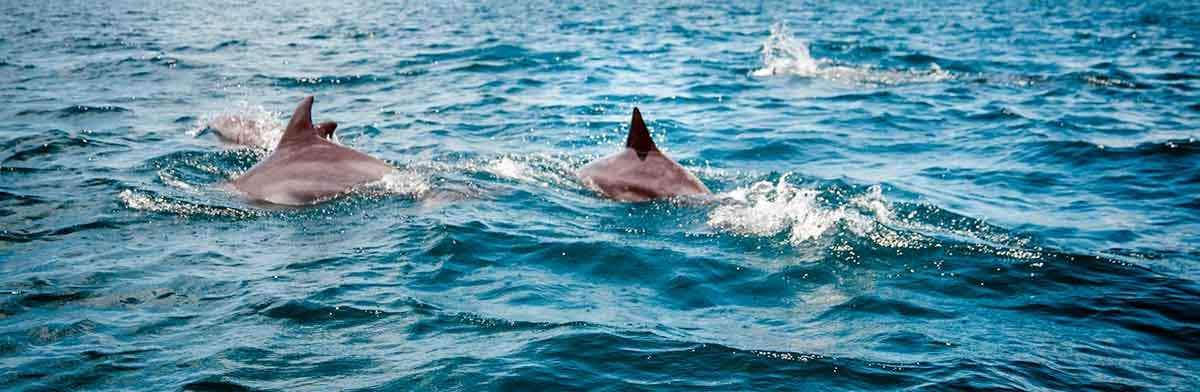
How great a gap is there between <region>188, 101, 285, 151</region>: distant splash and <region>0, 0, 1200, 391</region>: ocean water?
0.57 feet

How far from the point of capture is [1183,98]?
17234 mm

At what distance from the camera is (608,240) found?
27.6ft

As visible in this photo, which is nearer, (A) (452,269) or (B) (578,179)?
(A) (452,269)

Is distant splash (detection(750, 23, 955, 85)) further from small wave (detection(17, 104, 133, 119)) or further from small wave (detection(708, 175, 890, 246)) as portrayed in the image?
small wave (detection(17, 104, 133, 119))

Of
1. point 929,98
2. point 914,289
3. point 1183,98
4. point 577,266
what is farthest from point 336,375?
point 1183,98

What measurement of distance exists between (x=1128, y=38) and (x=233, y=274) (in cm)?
2669

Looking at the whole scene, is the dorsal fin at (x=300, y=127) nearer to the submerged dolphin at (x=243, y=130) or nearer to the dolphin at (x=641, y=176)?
the submerged dolphin at (x=243, y=130)

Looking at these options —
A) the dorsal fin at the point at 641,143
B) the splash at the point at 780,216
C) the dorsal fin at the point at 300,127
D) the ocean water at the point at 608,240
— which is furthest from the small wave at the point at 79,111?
the splash at the point at 780,216

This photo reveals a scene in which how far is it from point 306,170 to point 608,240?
3.04 metres

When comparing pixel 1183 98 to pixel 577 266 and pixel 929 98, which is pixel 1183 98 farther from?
pixel 577 266

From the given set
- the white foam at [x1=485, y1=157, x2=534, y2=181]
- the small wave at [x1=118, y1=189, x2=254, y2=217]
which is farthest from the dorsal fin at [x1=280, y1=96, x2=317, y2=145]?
the white foam at [x1=485, y1=157, x2=534, y2=181]

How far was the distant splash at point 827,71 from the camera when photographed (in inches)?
807

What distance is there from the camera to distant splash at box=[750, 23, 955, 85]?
20.5 meters

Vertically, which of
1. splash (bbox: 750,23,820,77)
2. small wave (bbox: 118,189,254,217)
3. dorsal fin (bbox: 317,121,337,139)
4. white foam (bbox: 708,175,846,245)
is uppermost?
dorsal fin (bbox: 317,121,337,139)
